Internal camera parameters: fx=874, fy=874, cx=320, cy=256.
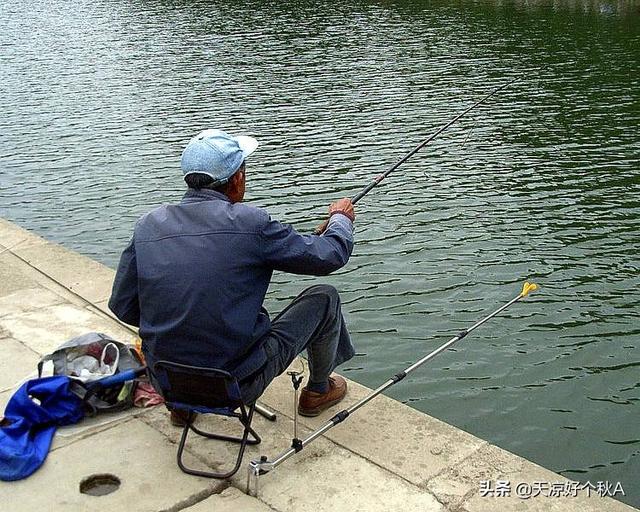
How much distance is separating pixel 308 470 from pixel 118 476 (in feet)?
3.31

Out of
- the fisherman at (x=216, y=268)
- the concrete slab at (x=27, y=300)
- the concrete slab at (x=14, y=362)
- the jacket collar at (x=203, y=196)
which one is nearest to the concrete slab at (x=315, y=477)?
the fisherman at (x=216, y=268)

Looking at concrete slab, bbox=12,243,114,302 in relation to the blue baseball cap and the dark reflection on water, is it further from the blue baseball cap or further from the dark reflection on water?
the blue baseball cap

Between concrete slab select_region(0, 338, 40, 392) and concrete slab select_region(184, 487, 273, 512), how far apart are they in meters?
1.93

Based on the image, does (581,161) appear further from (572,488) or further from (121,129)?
(572,488)

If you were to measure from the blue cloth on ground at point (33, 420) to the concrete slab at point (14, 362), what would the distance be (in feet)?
2.36

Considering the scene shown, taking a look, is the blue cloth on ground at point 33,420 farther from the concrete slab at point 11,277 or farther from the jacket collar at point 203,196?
the concrete slab at point 11,277

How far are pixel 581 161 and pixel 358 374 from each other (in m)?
8.08

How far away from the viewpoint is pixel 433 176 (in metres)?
13.4

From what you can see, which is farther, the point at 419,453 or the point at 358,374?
the point at 358,374

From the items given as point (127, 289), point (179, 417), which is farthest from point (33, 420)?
point (127, 289)

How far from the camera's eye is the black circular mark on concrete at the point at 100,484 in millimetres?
4535

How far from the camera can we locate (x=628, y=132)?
1606 centimetres

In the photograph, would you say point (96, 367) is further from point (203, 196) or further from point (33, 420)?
point (203, 196)

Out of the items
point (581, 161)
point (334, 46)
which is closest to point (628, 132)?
point (581, 161)
